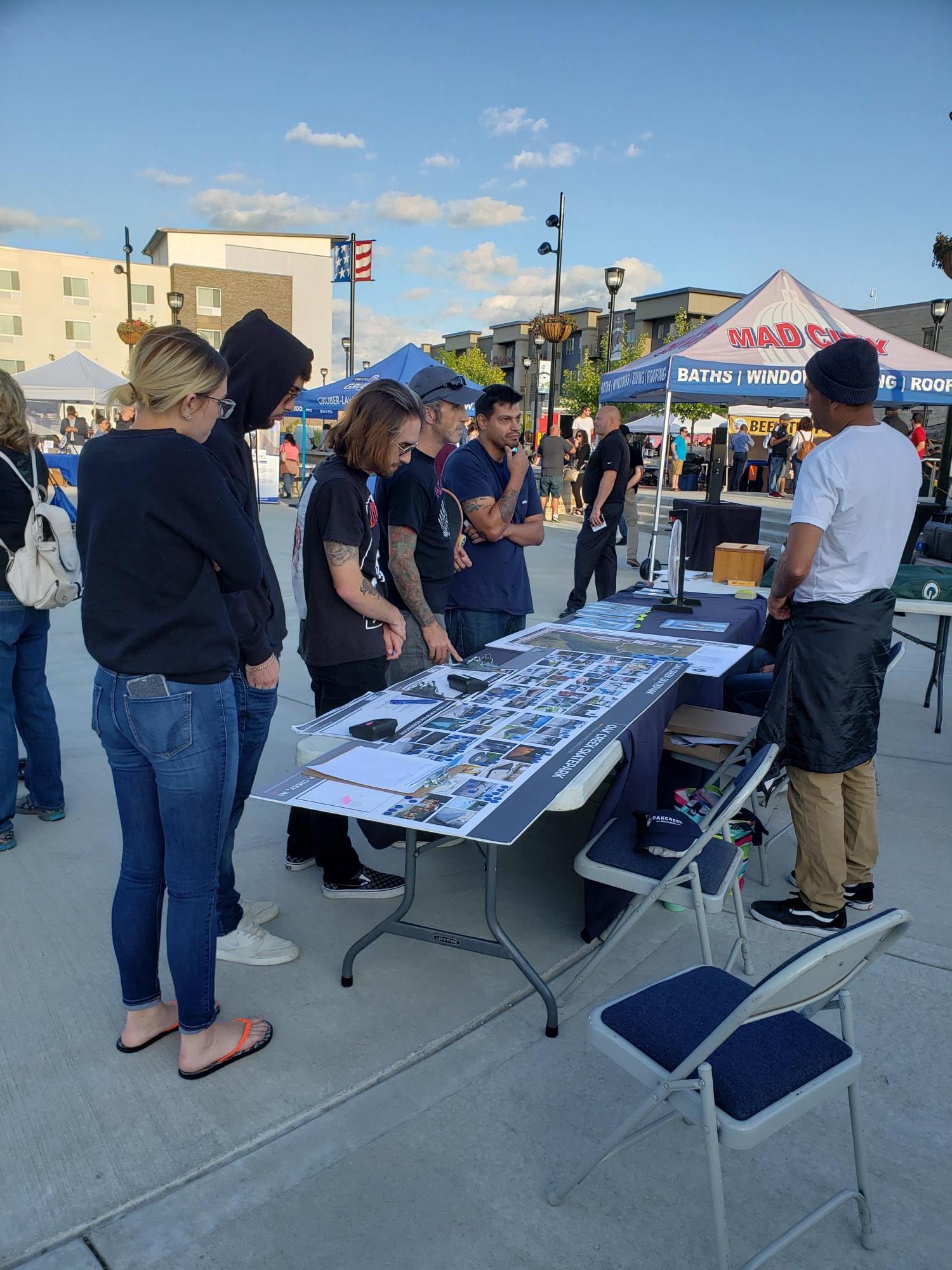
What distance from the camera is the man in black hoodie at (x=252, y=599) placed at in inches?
94.2

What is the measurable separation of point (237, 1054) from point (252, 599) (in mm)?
1217

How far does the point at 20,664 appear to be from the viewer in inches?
137

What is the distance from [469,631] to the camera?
4.23 m

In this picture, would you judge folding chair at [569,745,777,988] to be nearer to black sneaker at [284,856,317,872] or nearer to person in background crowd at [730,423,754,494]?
black sneaker at [284,856,317,872]

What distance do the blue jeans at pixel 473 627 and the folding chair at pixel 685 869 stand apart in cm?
172

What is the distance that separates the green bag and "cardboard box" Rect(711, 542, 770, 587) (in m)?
0.97

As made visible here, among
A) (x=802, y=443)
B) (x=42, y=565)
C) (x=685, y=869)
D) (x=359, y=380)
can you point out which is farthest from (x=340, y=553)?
(x=802, y=443)

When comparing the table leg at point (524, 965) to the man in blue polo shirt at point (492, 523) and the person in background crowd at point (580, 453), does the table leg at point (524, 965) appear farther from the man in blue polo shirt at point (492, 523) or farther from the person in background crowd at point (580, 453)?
the person in background crowd at point (580, 453)

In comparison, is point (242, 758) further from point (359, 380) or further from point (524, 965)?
point (359, 380)

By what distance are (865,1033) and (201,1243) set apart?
184cm

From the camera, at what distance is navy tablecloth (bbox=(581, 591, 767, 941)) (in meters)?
2.71

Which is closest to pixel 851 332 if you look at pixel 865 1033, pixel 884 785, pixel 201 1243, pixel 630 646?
pixel 884 785

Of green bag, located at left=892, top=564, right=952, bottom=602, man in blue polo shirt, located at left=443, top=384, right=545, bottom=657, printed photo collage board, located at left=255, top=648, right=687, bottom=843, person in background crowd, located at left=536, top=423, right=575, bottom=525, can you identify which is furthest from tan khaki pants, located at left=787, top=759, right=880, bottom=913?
person in background crowd, located at left=536, top=423, right=575, bottom=525

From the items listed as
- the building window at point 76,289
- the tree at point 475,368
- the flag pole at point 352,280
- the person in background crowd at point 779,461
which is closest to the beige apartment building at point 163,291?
the building window at point 76,289
